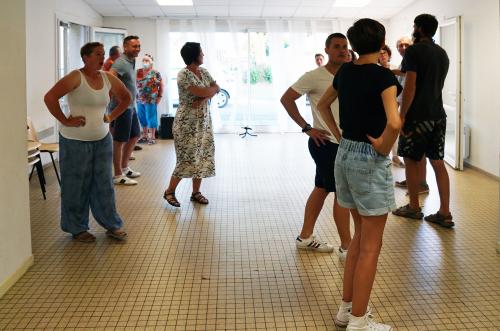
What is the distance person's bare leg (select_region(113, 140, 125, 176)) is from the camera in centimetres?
546

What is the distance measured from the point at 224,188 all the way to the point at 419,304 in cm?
295

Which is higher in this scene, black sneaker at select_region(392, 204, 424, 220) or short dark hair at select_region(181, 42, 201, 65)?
short dark hair at select_region(181, 42, 201, 65)

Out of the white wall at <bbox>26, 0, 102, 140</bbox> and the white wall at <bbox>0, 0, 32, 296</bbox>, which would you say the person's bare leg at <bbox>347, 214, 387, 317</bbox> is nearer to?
the white wall at <bbox>0, 0, 32, 296</bbox>

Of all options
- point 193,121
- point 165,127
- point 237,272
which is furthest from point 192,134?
point 165,127

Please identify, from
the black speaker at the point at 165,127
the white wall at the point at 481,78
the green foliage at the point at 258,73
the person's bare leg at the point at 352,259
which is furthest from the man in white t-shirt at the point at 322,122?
the green foliage at the point at 258,73

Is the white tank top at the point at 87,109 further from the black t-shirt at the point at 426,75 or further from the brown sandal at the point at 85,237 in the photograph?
the black t-shirt at the point at 426,75

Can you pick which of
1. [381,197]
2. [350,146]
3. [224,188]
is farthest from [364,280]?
[224,188]

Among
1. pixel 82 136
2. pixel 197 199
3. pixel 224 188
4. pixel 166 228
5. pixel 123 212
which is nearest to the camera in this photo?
pixel 82 136

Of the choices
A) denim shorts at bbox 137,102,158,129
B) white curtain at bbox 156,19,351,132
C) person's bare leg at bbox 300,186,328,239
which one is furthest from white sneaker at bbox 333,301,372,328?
white curtain at bbox 156,19,351,132

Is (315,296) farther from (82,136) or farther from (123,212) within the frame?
(123,212)

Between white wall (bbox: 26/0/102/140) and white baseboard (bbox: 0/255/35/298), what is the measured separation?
11.2 feet

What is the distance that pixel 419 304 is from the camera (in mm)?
2607

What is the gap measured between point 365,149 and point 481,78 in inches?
188

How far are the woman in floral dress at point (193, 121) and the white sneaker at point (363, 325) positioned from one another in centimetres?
243
